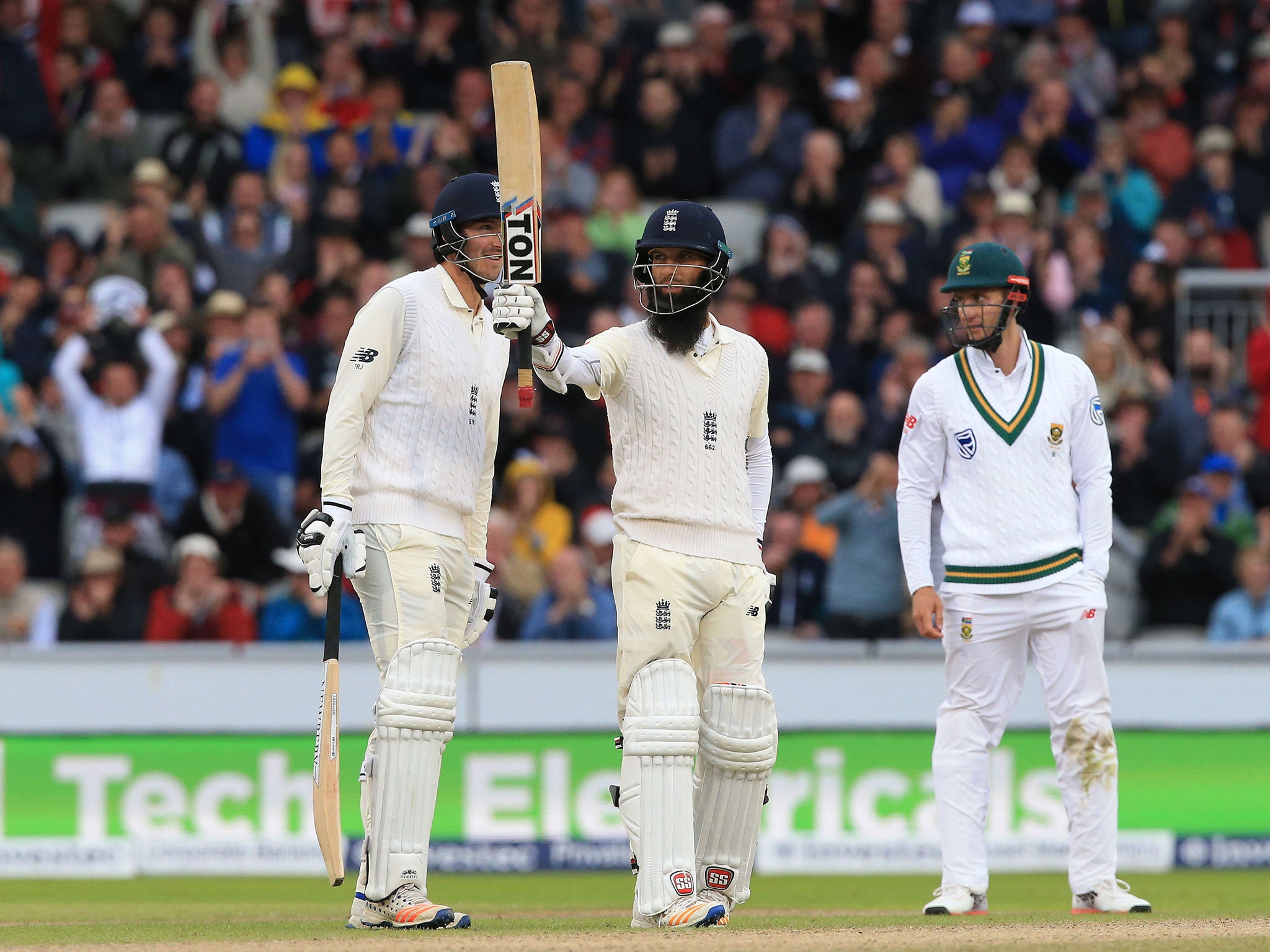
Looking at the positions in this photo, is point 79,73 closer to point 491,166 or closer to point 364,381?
point 491,166

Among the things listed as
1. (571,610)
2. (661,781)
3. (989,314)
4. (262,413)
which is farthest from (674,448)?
(262,413)

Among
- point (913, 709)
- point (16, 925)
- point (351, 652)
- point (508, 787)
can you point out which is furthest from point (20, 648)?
point (913, 709)

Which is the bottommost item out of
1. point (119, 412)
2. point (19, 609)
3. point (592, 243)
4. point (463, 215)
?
point (19, 609)

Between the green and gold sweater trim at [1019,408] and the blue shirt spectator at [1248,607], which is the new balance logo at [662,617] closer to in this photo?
the green and gold sweater trim at [1019,408]

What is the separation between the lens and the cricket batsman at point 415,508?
7156 millimetres

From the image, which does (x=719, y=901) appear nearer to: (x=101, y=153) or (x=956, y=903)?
(x=956, y=903)

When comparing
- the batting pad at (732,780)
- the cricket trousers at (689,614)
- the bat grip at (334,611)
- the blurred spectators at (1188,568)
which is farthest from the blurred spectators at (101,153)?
the batting pad at (732,780)

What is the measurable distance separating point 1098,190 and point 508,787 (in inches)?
285

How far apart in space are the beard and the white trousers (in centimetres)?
170

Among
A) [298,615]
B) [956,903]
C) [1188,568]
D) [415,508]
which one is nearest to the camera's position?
[415,508]

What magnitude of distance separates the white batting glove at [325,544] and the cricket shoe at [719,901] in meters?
1.75

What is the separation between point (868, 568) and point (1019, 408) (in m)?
4.46

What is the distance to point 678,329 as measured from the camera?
7.44 metres

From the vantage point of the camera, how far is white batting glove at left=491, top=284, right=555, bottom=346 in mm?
6922
